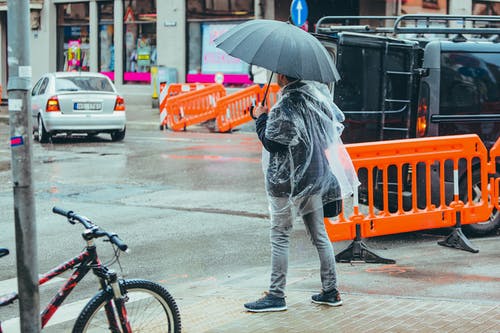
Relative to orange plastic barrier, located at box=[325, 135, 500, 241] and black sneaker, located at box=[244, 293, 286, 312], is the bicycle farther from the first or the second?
orange plastic barrier, located at box=[325, 135, 500, 241]

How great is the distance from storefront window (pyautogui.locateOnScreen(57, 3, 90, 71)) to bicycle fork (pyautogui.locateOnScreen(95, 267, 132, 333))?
3072 centimetres

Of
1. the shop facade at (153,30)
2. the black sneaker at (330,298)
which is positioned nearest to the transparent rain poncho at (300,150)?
the black sneaker at (330,298)

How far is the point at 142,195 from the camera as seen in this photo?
12.8 meters

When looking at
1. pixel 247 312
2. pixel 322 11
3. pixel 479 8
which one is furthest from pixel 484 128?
pixel 479 8

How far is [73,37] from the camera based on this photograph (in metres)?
36.0

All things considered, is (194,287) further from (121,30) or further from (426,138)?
(121,30)

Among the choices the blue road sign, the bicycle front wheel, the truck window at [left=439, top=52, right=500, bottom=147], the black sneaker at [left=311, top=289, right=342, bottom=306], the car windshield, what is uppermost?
the blue road sign

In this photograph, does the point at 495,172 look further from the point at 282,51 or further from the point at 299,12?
the point at 299,12

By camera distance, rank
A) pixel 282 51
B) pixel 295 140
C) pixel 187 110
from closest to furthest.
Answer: pixel 282 51 < pixel 295 140 < pixel 187 110

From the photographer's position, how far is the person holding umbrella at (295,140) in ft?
20.8

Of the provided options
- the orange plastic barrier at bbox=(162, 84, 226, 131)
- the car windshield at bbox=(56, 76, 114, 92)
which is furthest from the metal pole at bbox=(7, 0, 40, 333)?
the orange plastic barrier at bbox=(162, 84, 226, 131)

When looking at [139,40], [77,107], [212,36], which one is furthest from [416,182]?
[139,40]

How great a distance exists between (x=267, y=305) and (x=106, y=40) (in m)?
29.0

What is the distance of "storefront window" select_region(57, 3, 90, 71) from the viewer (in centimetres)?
3538
